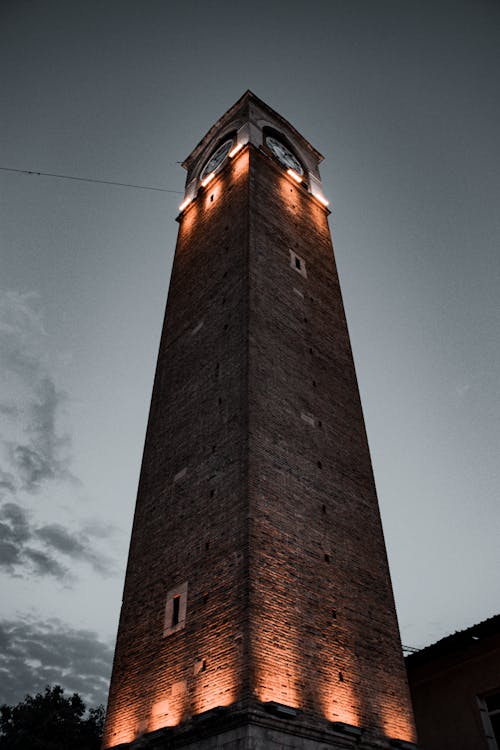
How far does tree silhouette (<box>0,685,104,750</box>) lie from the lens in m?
33.7

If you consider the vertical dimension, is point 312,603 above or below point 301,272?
below

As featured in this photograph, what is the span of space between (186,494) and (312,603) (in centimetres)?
472

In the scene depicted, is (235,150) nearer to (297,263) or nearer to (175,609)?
(297,263)

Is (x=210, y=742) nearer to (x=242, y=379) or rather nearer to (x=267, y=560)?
(x=267, y=560)

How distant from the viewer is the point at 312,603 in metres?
15.0

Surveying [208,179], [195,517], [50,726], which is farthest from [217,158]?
[50,726]

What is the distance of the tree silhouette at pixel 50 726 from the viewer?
110 feet

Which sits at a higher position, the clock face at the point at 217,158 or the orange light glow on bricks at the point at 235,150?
the clock face at the point at 217,158

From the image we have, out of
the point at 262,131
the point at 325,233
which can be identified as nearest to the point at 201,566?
the point at 325,233

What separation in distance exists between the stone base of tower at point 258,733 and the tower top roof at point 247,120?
25.8 metres

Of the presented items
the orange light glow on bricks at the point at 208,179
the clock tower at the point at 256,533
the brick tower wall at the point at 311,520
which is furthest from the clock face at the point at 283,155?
the brick tower wall at the point at 311,520

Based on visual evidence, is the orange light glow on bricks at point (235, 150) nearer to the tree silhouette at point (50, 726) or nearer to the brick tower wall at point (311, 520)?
the brick tower wall at point (311, 520)

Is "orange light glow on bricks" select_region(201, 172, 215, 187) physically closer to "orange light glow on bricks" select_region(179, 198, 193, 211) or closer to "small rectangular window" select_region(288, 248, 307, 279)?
"orange light glow on bricks" select_region(179, 198, 193, 211)

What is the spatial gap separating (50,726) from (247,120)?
3311 cm
